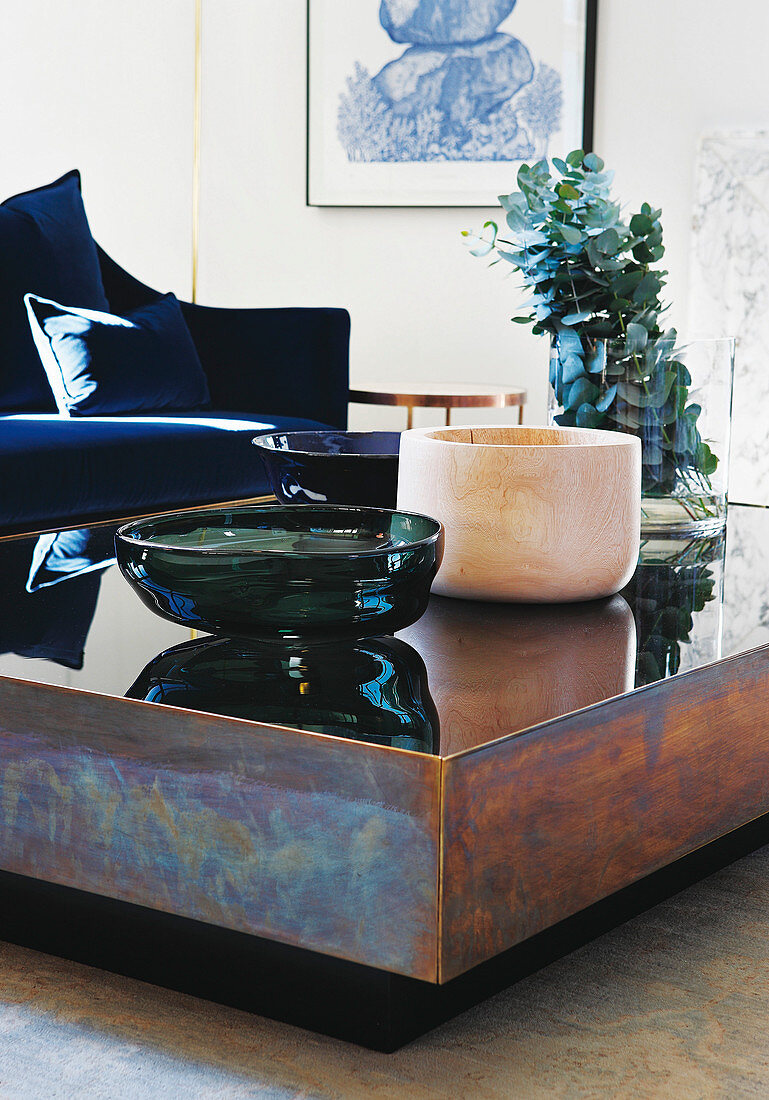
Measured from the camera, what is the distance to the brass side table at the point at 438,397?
Result: 3.67m

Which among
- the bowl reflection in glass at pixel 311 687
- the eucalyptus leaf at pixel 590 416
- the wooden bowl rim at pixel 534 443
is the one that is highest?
the eucalyptus leaf at pixel 590 416

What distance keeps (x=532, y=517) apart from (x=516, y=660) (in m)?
0.25

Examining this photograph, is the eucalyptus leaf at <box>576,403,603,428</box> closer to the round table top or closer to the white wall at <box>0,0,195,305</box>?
the round table top

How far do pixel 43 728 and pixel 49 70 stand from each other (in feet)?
13.1

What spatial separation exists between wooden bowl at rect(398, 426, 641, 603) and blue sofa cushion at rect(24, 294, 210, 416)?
1.98 meters

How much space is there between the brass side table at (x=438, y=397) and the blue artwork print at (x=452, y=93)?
1261 mm

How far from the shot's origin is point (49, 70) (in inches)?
175

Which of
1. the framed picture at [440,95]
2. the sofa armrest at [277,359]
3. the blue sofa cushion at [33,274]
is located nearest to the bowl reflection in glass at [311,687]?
the blue sofa cushion at [33,274]

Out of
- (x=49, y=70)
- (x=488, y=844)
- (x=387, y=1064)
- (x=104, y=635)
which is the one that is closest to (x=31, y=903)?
(x=104, y=635)

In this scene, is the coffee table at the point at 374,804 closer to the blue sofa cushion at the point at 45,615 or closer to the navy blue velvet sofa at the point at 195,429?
the blue sofa cushion at the point at 45,615

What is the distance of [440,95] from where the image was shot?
474cm

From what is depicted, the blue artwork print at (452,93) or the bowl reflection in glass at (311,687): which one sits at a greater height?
the blue artwork print at (452,93)

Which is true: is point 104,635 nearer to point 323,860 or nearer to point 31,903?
point 31,903

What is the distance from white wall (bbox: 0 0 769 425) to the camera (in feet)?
14.3
